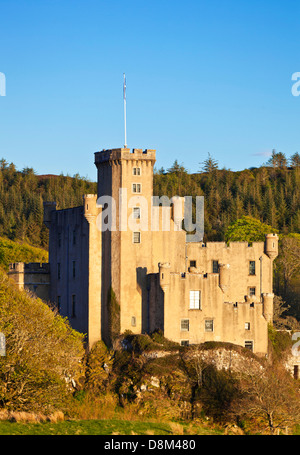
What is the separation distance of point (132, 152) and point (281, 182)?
8594 centimetres

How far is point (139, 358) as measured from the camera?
205 feet

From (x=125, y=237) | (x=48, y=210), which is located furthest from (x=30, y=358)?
(x=48, y=210)

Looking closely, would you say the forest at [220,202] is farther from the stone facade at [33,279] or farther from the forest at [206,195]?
the stone facade at [33,279]

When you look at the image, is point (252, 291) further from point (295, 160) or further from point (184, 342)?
point (295, 160)

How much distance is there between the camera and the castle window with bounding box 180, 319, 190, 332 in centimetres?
6381

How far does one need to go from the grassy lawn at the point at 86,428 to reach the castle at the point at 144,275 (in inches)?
689

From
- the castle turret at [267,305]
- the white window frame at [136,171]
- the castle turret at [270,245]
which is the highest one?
the white window frame at [136,171]

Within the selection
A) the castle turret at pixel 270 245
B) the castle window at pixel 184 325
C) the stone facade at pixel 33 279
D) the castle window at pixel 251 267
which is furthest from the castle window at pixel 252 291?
the stone facade at pixel 33 279

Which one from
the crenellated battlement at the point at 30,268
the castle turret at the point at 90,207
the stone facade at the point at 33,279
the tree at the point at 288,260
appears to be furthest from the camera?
the tree at the point at 288,260

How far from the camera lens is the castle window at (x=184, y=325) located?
63812 millimetres

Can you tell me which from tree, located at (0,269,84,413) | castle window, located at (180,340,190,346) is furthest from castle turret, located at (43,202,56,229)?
castle window, located at (180,340,190,346)

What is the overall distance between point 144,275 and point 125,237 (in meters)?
3.32
